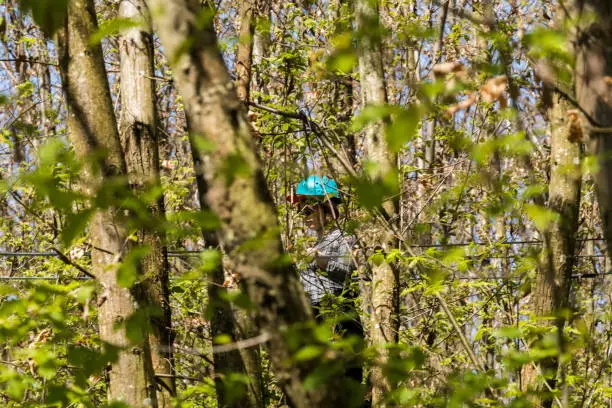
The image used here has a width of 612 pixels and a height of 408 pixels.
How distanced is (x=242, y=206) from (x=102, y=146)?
150 centimetres

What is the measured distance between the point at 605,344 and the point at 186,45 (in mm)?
4883

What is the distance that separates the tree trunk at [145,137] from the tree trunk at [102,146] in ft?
2.41

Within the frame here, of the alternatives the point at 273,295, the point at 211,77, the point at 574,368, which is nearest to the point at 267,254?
the point at 273,295

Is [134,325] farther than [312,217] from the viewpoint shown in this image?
No

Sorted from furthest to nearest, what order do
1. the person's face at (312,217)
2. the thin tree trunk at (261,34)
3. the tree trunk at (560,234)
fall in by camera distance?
the person's face at (312,217) → the tree trunk at (560,234) → the thin tree trunk at (261,34)

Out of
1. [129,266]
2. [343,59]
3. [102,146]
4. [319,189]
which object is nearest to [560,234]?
[319,189]

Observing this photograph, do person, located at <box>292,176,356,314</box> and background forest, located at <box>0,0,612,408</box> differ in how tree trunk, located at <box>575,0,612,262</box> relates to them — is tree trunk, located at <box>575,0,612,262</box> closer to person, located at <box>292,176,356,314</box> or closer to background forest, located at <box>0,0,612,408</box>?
background forest, located at <box>0,0,612,408</box>

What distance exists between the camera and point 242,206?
1.60 m

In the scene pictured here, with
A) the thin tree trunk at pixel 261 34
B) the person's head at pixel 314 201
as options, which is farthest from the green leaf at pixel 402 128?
the person's head at pixel 314 201

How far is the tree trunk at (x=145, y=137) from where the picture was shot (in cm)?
377

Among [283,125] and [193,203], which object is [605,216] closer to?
[283,125]

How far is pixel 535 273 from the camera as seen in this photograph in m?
3.68

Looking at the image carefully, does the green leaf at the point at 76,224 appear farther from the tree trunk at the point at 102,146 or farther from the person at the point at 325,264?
the person at the point at 325,264

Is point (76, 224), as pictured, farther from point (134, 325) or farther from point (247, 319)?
point (247, 319)
